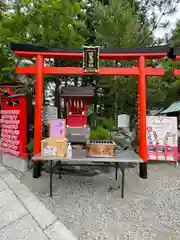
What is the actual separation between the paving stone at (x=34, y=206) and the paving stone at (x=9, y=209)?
8 cm

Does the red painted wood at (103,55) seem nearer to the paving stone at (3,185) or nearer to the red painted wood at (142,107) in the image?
the red painted wood at (142,107)

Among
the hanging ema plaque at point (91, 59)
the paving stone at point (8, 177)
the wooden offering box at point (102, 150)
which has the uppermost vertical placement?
the hanging ema plaque at point (91, 59)

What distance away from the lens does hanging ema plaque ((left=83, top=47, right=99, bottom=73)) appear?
377cm

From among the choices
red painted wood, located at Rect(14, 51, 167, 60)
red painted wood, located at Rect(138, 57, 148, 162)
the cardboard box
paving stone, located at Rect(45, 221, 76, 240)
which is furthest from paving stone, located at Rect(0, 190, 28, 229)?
red painted wood, located at Rect(14, 51, 167, 60)

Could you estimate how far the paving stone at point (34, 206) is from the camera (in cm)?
228

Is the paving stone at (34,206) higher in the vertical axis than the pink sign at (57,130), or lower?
lower

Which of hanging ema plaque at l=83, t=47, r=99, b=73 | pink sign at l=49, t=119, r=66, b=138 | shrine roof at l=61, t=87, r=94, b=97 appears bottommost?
pink sign at l=49, t=119, r=66, b=138

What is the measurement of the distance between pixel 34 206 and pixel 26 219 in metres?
0.29

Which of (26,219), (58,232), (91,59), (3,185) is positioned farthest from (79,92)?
(58,232)

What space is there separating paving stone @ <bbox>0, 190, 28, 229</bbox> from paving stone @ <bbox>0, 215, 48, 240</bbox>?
11 centimetres

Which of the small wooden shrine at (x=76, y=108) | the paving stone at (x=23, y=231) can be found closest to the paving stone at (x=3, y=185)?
the paving stone at (x=23, y=231)

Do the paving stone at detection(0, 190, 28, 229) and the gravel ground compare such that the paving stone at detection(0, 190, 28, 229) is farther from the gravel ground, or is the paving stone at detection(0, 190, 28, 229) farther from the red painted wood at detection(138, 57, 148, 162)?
the red painted wood at detection(138, 57, 148, 162)

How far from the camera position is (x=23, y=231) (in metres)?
2.08

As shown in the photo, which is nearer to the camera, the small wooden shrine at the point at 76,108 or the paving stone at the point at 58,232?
the paving stone at the point at 58,232
